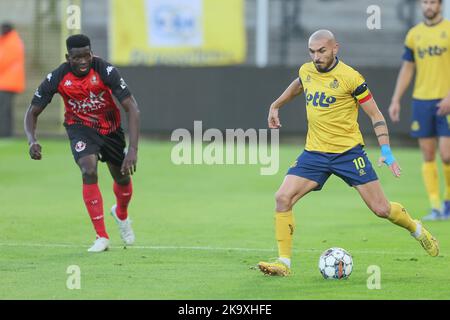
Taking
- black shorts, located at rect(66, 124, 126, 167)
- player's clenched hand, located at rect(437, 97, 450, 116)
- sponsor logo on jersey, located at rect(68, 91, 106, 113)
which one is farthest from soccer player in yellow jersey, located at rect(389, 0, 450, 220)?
sponsor logo on jersey, located at rect(68, 91, 106, 113)

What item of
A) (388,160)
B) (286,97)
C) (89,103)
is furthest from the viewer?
(89,103)

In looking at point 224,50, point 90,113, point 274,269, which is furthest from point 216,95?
point 274,269

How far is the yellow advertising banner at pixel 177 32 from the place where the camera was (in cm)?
2422

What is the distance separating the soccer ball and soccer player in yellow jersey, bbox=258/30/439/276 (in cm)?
34

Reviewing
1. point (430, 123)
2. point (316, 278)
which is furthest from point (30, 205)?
point (316, 278)

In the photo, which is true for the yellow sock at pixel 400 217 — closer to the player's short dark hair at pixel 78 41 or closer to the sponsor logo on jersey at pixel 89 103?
the sponsor logo on jersey at pixel 89 103

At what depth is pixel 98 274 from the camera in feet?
30.2

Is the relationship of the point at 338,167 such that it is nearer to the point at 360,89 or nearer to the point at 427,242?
the point at 360,89

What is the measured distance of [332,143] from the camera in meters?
9.50

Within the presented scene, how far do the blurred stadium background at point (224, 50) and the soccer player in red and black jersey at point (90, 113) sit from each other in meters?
12.0

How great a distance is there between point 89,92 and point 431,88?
15.5 feet

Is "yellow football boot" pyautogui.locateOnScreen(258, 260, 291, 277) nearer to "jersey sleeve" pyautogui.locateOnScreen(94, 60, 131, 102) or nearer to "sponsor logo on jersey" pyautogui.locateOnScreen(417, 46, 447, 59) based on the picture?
"jersey sleeve" pyautogui.locateOnScreen(94, 60, 131, 102)

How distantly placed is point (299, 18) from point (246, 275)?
16.1 meters
